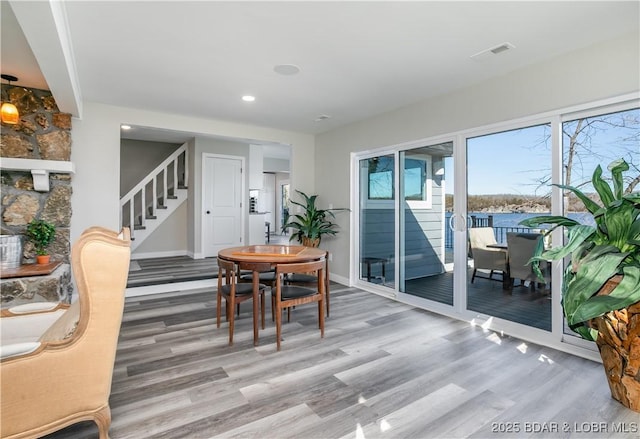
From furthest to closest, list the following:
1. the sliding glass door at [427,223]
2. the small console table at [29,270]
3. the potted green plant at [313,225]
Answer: the potted green plant at [313,225], the sliding glass door at [427,223], the small console table at [29,270]

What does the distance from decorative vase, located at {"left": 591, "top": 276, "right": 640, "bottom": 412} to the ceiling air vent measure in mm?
1859

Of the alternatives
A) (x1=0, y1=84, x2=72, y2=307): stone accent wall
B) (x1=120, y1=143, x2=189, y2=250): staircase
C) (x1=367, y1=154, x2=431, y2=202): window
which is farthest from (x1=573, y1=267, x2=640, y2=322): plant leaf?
(x1=120, y1=143, x2=189, y2=250): staircase

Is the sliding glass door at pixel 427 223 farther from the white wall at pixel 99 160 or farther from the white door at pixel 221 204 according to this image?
the white door at pixel 221 204

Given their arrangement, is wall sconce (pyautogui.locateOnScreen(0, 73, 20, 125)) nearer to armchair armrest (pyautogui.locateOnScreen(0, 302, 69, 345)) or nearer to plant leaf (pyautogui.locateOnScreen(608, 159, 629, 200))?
armchair armrest (pyautogui.locateOnScreen(0, 302, 69, 345))

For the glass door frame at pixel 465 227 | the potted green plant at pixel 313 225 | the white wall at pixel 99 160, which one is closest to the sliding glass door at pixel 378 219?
the glass door frame at pixel 465 227

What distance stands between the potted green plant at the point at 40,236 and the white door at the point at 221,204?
10.3 feet

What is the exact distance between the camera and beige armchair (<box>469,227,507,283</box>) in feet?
11.1

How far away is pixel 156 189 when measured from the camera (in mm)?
7098

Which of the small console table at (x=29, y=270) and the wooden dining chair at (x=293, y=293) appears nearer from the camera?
the wooden dining chair at (x=293, y=293)

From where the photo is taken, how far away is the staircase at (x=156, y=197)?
21.8 feet

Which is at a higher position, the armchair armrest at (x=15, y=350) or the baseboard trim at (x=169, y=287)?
the armchair armrest at (x=15, y=350)

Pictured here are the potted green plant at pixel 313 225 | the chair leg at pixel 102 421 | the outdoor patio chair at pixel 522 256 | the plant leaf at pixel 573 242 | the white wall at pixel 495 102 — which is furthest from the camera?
the potted green plant at pixel 313 225

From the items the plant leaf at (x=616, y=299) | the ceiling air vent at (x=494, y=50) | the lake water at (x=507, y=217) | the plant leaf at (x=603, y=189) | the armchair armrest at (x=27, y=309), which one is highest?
the ceiling air vent at (x=494, y=50)

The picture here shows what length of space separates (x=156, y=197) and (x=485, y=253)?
248 inches
